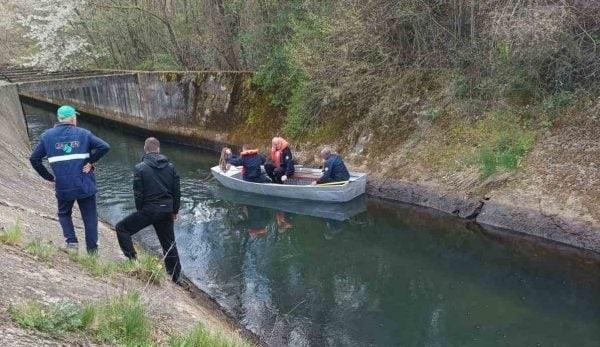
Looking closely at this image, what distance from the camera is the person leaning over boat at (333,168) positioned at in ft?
46.2

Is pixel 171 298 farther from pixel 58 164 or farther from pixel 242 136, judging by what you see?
pixel 242 136

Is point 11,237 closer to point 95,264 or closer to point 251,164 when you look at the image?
point 95,264

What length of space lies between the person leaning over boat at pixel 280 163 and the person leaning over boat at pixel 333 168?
4.54ft

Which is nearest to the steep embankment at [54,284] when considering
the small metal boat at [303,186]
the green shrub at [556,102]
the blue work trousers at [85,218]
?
the blue work trousers at [85,218]

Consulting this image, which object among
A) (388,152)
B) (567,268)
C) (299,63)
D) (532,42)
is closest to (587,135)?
(532,42)

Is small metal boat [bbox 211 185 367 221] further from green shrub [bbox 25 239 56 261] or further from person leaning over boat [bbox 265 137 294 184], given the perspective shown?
green shrub [bbox 25 239 56 261]

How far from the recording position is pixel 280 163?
1541cm

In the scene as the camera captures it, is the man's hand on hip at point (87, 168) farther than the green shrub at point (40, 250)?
Yes

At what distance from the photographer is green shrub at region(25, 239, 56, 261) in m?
6.18

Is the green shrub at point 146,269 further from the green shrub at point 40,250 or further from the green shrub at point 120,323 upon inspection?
the green shrub at point 120,323

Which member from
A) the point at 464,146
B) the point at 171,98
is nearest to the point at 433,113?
the point at 464,146

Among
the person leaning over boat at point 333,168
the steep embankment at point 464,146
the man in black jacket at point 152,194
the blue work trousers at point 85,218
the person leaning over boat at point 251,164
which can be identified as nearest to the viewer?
the blue work trousers at point 85,218

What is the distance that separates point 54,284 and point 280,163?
33.6 ft

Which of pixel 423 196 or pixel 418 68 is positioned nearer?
pixel 423 196
